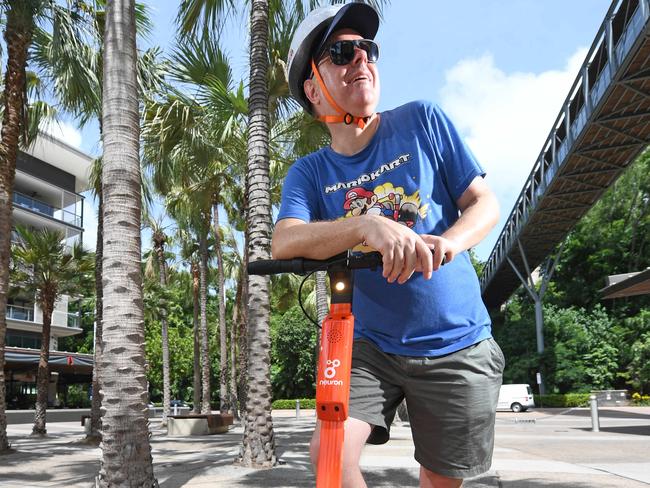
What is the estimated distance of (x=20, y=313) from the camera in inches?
1455

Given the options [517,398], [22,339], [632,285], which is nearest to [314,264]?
[632,285]

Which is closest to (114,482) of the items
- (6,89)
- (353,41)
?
(353,41)

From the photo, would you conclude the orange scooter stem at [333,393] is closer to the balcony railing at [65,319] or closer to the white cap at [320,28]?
the white cap at [320,28]

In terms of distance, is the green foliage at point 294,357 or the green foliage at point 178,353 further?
the green foliage at point 294,357

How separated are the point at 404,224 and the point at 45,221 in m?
42.3

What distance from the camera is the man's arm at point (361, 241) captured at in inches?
55.2

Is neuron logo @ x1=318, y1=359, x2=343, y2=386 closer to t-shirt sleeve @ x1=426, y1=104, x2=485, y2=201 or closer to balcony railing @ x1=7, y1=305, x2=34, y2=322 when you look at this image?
t-shirt sleeve @ x1=426, y1=104, x2=485, y2=201

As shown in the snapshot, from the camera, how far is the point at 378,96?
202cm

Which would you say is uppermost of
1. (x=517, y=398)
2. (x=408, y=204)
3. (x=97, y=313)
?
(x=97, y=313)

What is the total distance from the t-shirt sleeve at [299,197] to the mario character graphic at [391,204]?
15 cm

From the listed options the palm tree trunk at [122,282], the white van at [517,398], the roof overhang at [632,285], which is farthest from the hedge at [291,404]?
the palm tree trunk at [122,282]

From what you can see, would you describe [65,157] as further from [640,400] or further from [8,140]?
[640,400]

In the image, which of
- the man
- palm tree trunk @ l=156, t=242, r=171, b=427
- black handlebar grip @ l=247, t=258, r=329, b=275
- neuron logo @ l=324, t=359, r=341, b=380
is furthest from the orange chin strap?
palm tree trunk @ l=156, t=242, r=171, b=427

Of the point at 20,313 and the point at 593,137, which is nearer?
the point at 593,137
